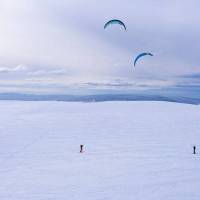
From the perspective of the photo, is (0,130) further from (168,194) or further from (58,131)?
(168,194)

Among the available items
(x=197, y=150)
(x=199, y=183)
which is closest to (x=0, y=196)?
(x=199, y=183)

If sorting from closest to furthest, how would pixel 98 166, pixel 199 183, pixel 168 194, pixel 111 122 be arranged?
pixel 168 194, pixel 199 183, pixel 98 166, pixel 111 122

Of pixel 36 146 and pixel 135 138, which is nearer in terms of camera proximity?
pixel 36 146

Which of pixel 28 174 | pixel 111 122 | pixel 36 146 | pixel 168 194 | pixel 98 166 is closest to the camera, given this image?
pixel 168 194

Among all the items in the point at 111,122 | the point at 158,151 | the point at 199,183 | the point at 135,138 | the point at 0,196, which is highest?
the point at 111,122

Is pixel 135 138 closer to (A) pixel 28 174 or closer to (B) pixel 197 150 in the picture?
(B) pixel 197 150

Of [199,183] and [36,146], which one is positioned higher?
[36,146]

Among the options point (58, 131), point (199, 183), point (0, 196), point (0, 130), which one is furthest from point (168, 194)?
point (0, 130)
